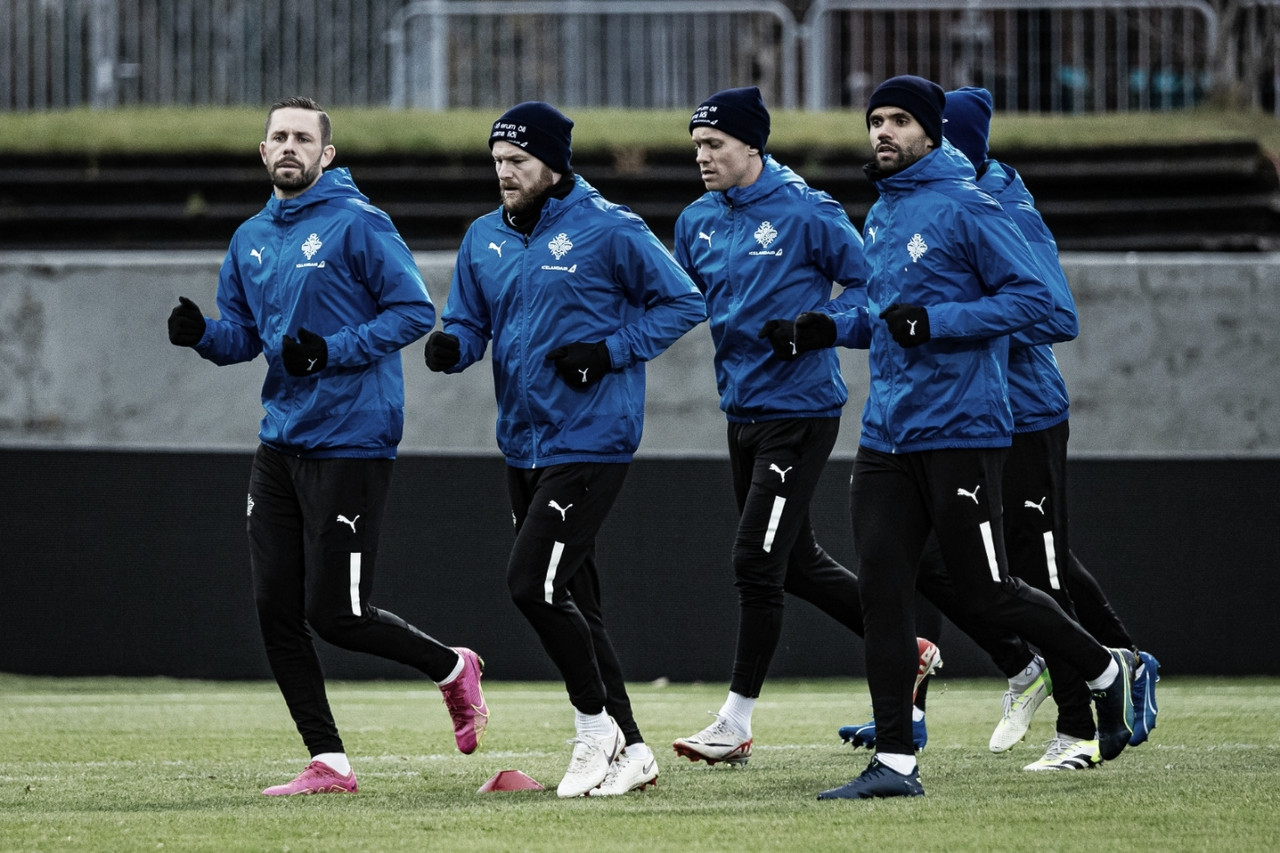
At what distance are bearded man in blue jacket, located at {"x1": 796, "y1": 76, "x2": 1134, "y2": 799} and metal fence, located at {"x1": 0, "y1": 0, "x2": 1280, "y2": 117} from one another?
33.3 ft

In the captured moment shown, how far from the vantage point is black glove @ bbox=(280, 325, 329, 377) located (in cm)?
554

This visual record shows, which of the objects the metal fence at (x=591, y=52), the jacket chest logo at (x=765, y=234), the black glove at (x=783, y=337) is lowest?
the black glove at (x=783, y=337)

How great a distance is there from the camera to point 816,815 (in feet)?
16.7

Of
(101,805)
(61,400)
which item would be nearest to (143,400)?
(61,400)

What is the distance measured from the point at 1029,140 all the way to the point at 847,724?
27.5 ft

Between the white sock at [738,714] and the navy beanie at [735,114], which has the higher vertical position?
the navy beanie at [735,114]

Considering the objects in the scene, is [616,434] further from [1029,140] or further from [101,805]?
[1029,140]

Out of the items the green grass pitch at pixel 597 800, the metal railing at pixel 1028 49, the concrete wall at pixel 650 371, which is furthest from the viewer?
the metal railing at pixel 1028 49

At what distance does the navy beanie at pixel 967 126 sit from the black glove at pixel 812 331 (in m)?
1.21

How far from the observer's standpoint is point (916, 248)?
553cm

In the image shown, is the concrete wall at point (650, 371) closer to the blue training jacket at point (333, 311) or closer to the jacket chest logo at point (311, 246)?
the blue training jacket at point (333, 311)

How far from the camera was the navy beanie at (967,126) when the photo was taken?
652 cm

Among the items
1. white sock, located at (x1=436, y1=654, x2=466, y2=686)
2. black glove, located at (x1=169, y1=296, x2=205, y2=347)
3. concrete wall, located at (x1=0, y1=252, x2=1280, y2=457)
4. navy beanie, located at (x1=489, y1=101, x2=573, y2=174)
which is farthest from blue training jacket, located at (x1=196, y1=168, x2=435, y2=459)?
concrete wall, located at (x1=0, y1=252, x2=1280, y2=457)

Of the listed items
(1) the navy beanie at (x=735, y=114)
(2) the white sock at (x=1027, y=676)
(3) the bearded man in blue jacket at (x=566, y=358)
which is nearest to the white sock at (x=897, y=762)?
(3) the bearded man in blue jacket at (x=566, y=358)
